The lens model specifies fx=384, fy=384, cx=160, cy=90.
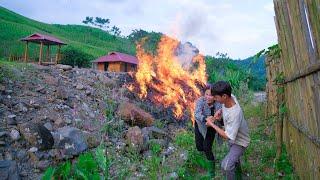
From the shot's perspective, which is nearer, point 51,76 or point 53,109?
point 53,109

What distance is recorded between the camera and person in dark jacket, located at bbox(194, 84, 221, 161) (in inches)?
246

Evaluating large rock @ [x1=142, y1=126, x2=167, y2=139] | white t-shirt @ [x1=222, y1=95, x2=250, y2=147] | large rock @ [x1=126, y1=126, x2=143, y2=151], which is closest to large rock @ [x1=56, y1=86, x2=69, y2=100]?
large rock @ [x1=142, y1=126, x2=167, y2=139]

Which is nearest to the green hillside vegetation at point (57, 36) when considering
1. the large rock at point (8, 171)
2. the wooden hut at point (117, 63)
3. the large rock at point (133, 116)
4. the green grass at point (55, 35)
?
the green grass at point (55, 35)

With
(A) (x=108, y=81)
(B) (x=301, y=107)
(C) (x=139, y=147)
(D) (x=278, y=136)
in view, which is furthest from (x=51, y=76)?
(B) (x=301, y=107)

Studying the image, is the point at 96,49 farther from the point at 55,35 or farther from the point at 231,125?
the point at 231,125

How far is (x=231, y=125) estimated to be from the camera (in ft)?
14.9

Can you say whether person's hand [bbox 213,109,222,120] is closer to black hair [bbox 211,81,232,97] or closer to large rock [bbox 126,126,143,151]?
black hair [bbox 211,81,232,97]

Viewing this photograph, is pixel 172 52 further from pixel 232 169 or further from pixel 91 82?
pixel 232 169

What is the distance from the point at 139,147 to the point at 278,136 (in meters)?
3.45

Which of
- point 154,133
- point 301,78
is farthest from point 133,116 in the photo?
point 301,78

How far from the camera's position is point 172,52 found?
15633 millimetres

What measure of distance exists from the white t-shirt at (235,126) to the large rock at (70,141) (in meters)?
4.58

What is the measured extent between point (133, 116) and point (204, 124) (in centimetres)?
436

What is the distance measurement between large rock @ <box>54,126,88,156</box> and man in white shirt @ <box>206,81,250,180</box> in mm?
4340
